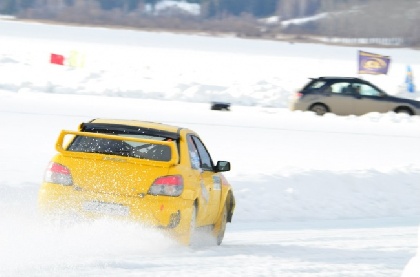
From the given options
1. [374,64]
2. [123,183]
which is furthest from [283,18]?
[123,183]

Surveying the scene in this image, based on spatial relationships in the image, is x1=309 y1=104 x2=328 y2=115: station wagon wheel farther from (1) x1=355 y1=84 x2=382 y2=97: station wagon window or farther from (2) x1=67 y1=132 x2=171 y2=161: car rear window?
(2) x1=67 y1=132 x2=171 y2=161: car rear window

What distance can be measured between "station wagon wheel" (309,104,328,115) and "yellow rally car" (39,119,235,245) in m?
23.8

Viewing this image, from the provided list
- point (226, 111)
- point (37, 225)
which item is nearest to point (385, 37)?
point (226, 111)

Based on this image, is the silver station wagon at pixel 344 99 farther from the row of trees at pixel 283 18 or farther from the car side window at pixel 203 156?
the row of trees at pixel 283 18

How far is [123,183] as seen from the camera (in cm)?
1074

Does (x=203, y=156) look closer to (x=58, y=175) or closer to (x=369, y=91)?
(x=58, y=175)

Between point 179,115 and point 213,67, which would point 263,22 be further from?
point 179,115

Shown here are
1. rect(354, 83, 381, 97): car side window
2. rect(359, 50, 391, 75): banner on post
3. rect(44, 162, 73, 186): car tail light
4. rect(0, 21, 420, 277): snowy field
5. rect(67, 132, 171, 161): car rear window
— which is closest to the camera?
rect(0, 21, 420, 277): snowy field

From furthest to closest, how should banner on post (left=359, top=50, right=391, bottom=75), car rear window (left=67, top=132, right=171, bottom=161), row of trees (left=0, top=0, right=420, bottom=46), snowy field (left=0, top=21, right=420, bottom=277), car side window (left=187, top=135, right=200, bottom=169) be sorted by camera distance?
1. row of trees (left=0, top=0, right=420, bottom=46)
2. banner on post (left=359, top=50, right=391, bottom=75)
3. car side window (left=187, top=135, right=200, bottom=169)
4. car rear window (left=67, top=132, right=171, bottom=161)
5. snowy field (left=0, top=21, right=420, bottom=277)

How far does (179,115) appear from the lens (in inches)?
1286

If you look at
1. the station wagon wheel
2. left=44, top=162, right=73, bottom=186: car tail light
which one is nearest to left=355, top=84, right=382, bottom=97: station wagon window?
the station wagon wheel

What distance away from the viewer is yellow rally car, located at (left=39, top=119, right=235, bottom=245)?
10.7 m

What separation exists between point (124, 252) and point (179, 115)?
875 inches

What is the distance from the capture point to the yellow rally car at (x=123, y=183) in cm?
1068
